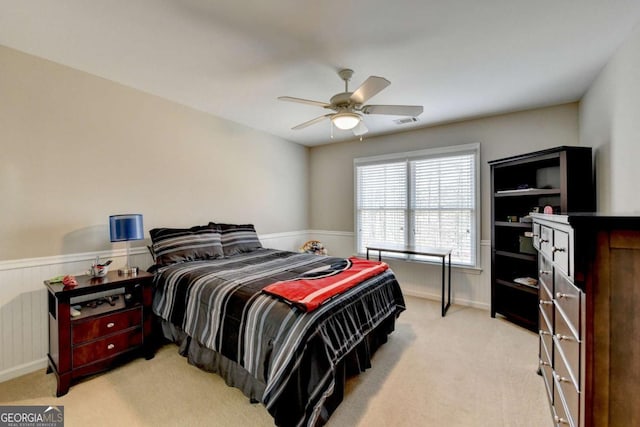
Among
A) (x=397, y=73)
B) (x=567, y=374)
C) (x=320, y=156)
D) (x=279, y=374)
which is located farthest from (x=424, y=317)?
(x=320, y=156)

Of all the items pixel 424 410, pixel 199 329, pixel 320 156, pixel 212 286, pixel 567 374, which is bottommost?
pixel 424 410

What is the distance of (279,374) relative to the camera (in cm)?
156

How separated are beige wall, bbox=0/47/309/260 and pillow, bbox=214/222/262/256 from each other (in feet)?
0.97

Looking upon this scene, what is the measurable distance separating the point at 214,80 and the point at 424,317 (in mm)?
3680

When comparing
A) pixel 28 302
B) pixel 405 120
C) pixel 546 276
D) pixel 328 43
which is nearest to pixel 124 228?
pixel 28 302

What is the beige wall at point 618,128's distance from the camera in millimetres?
1934

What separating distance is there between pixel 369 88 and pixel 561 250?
64.1 inches

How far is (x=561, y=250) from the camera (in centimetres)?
130

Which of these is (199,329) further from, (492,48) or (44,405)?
(492,48)

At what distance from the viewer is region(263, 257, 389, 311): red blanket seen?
5.93ft

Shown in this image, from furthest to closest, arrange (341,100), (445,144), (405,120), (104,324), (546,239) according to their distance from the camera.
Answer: (445,144), (405,120), (341,100), (104,324), (546,239)

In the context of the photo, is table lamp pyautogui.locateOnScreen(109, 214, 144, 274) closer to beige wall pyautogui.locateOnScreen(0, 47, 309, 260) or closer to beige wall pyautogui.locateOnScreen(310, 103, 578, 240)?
beige wall pyautogui.locateOnScreen(0, 47, 309, 260)

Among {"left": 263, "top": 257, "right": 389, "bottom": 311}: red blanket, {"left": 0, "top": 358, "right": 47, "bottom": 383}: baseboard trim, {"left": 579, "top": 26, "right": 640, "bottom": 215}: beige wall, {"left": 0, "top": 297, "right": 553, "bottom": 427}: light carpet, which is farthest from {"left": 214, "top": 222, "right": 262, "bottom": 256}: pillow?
{"left": 579, "top": 26, "right": 640, "bottom": 215}: beige wall

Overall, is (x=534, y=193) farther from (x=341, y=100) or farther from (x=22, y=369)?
(x=22, y=369)
